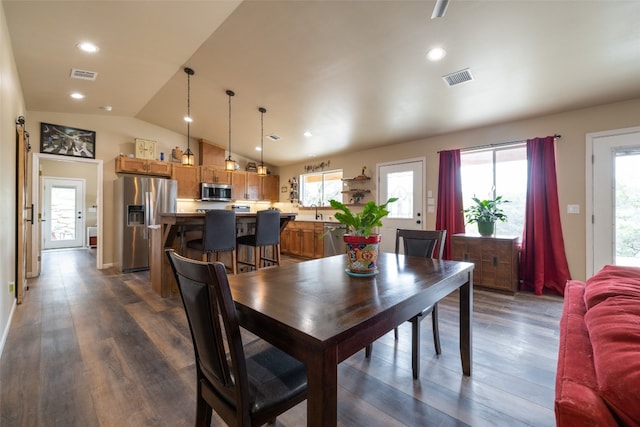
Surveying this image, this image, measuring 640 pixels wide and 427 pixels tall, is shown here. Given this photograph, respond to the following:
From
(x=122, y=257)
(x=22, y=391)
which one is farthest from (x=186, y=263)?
(x=122, y=257)

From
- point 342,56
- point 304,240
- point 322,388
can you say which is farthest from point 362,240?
point 304,240

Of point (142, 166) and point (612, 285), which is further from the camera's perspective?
point (142, 166)

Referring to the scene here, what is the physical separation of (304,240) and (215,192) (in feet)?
7.49

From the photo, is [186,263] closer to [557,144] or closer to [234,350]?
[234,350]

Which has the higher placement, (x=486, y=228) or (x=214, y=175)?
(x=214, y=175)

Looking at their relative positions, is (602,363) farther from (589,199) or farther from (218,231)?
(589,199)

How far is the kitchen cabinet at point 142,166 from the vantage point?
16.3 ft

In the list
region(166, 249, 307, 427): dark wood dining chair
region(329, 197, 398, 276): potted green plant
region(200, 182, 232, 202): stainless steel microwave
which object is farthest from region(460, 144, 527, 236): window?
region(200, 182, 232, 202): stainless steel microwave

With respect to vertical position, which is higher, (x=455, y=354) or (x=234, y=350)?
(x=234, y=350)

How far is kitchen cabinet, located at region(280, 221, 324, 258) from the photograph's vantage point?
5.74m

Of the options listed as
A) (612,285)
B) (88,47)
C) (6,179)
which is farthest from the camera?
(88,47)

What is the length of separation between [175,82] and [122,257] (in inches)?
121

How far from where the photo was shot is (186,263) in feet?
2.93

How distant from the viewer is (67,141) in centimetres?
464
